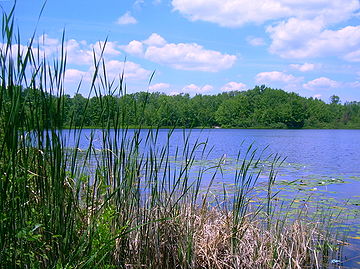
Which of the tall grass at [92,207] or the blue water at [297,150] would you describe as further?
the blue water at [297,150]

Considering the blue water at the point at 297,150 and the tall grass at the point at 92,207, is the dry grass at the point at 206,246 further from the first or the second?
the blue water at the point at 297,150

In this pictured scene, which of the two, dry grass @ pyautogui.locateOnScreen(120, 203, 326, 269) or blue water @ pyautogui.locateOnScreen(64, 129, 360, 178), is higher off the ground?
dry grass @ pyautogui.locateOnScreen(120, 203, 326, 269)

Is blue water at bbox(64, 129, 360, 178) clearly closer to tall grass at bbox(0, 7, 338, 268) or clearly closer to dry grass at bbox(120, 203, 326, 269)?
tall grass at bbox(0, 7, 338, 268)

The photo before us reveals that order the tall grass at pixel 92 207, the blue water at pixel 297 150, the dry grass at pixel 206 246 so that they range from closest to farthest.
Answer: the tall grass at pixel 92 207
the dry grass at pixel 206 246
the blue water at pixel 297 150

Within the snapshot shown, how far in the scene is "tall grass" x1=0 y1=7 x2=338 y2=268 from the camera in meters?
2.02

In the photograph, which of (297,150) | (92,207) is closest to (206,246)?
(92,207)

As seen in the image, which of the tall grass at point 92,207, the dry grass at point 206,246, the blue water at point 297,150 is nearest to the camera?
the tall grass at point 92,207

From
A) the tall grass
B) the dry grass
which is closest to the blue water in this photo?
the tall grass

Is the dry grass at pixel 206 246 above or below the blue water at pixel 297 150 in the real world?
above

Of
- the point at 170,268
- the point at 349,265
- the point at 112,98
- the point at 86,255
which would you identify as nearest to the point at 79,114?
the point at 112,98

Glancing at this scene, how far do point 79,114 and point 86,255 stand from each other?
1.02m

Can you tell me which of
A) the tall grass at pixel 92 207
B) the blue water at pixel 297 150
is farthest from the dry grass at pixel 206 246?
the blue water at pixel 297 150

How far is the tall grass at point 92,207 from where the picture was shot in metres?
2.02

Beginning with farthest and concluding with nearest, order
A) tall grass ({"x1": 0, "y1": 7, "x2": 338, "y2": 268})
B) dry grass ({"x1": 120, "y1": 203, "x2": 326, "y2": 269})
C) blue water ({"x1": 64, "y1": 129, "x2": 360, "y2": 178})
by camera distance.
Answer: blue water ({"x1": 64, "y1": 129, "x2": 360, "y2": 178})
dry grass ({"x1": 120, "y1": 203, "x2": 326, "y2": 269})
tall grass ({"x1": 0, "y1": 7, "x2": 338, "y2": 268})
